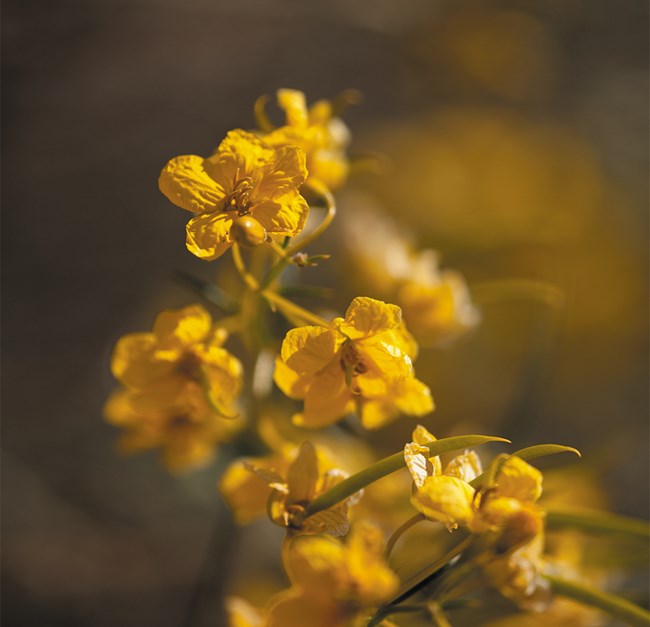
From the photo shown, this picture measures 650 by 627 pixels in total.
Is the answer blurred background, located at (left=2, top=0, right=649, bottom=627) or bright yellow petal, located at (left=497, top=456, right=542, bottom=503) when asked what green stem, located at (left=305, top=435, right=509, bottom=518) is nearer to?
bright yellow petal, located at (left=497, top=456, right=542, bottom=503)

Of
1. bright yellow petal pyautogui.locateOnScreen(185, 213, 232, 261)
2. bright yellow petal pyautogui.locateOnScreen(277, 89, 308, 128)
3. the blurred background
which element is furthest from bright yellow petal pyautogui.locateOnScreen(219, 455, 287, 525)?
the blurred background

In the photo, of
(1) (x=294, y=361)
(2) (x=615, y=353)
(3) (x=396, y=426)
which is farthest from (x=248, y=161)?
(2) (x=615, y=353)

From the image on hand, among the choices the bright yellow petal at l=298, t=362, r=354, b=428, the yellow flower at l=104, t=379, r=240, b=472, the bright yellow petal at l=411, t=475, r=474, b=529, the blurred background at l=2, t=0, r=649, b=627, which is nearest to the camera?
the bright yellow petal at l=411, t=475, r=474, b=529

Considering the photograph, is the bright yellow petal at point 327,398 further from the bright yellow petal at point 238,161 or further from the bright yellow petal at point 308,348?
the bright yellow petal at point 238,161

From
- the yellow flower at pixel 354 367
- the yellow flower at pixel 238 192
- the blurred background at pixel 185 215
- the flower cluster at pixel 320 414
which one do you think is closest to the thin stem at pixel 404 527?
the flower cluster at pixel 320 414

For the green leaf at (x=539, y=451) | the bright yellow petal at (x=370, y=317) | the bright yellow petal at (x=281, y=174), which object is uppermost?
the bright yellow petal at (x=281, y=174)
